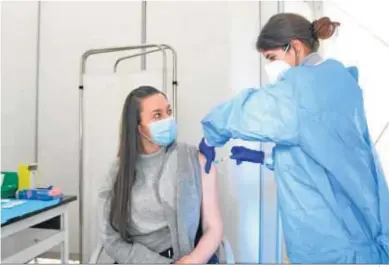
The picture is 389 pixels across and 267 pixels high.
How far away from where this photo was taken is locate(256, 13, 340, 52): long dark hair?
0.90m

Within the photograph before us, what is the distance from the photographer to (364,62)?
1.31m

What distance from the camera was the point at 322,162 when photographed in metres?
0.76

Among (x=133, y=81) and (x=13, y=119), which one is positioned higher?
(x=133, y=81)

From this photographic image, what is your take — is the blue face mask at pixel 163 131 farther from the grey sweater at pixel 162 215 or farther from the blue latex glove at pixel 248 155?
the blue latex glove at pixel 248 155

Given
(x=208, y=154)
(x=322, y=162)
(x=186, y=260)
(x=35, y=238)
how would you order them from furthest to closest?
1. (x=35, y=238)
2. (x=208, y=154)
3. (x=186, y=260)
4. (x=322, y=162)

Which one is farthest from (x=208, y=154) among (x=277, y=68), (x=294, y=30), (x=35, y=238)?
(x=35, y=238)

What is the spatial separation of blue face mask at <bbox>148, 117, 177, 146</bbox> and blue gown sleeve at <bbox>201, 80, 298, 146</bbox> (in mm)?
393

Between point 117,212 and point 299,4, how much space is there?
114 cm

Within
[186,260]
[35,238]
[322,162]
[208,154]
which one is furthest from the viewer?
[35,238]

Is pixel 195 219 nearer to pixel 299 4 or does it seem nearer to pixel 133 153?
pixel 133 153

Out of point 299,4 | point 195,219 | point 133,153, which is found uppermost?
point 299,4

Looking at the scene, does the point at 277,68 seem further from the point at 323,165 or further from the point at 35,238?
the point at 35,238

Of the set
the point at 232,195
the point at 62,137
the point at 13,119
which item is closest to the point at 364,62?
the point at 232,195

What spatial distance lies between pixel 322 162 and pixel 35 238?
4.42 feet
